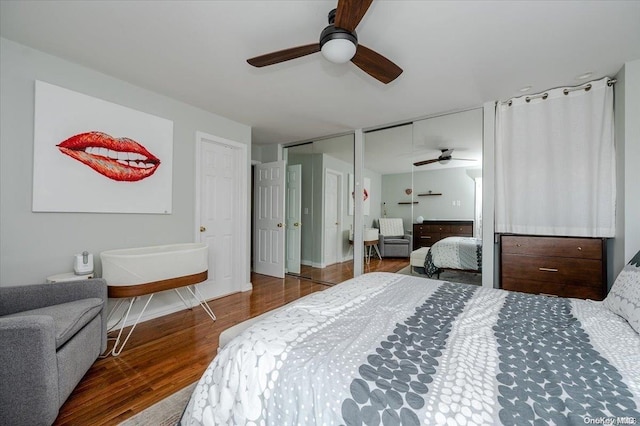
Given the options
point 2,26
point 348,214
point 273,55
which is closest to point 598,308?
point 273,55

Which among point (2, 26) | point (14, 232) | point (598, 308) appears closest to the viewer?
point (598, 308)

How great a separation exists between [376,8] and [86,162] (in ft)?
8.98

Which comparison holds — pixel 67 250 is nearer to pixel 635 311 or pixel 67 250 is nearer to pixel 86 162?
pixel 86 162

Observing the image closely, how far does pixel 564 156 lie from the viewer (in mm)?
2709

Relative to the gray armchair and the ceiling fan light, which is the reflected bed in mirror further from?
the gray armchair

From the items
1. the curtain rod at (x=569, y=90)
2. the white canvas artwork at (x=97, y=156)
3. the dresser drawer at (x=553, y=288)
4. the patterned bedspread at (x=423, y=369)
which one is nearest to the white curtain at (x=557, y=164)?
the curtain rod at (x=569, y=90)

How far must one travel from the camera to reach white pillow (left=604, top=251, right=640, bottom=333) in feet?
4.10

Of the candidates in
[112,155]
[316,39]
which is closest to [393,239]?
[316,39]

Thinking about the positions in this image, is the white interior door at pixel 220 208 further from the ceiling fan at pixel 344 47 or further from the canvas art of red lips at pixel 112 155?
the ceiling fan at pixel 344 47

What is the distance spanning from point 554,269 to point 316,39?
3006 mm

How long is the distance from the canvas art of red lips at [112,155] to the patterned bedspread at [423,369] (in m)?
2.38

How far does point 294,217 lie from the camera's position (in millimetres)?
4922

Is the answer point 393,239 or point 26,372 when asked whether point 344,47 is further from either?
point 393,239

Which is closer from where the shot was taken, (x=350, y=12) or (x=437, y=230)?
(x=350, y=12)
